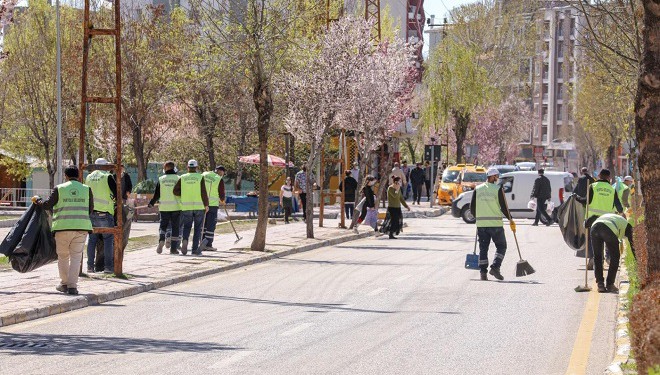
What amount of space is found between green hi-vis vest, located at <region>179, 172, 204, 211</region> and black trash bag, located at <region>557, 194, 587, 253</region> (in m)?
6.74

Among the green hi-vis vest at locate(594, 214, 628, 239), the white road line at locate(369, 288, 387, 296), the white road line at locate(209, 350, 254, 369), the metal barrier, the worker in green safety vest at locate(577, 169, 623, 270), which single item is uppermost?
the worker in green safety vest at locate(577, 169, 623, 270)

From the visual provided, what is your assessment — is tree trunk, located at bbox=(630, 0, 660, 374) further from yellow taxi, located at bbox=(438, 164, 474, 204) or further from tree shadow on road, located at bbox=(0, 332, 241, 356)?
yellow taxi, located at bbox=(438, 164, 474, 204)

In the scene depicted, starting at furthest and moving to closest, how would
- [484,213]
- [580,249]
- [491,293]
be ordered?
1. [580,249]
2. [484,213]
3. [491,293]

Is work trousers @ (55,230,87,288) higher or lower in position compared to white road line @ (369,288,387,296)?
higher

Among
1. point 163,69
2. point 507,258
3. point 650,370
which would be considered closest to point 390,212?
point 507,258

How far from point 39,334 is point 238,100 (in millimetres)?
43655

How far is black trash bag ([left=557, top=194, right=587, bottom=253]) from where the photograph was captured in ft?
73.2

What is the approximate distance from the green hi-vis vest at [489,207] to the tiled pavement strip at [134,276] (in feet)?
14.7

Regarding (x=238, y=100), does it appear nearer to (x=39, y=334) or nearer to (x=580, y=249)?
(x=580, y=249)

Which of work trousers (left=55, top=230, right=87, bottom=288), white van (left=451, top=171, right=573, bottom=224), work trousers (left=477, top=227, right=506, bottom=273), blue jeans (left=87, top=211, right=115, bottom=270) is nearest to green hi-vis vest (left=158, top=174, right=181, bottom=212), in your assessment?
blue jeans (left=87, top=211, right=115, bottom=270)

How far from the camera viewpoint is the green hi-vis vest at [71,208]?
56.3ft

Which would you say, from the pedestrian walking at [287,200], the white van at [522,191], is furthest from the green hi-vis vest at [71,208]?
the white van at [522,191]

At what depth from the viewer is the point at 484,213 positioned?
67.4 feet

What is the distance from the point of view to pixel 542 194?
43375 mm
